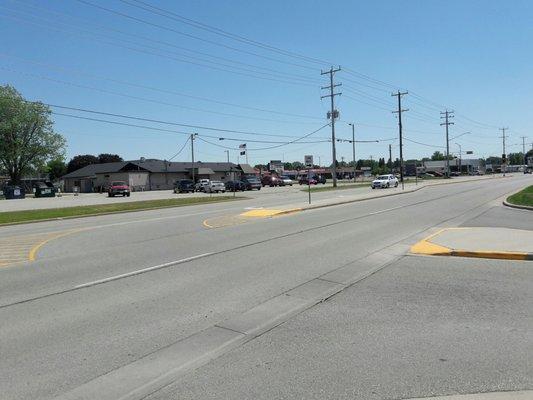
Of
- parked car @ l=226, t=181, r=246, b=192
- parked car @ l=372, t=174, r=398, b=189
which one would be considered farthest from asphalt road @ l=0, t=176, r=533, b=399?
parked car @ l=226, t=181, r=246, b=192

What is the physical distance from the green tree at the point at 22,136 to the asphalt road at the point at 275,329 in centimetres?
8392

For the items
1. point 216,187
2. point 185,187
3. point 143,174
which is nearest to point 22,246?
point 216,187

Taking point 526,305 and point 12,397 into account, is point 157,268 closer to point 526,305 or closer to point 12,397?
point 12,397

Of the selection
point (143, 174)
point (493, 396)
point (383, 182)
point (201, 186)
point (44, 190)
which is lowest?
point (493, 396)

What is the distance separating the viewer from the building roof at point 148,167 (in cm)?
8507

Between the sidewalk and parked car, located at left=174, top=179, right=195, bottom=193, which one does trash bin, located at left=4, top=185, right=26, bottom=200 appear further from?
the sidewalk

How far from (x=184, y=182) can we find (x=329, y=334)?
6331cm

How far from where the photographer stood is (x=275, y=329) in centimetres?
583

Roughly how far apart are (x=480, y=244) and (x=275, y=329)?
7551 millimetres

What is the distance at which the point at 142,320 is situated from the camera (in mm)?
6191

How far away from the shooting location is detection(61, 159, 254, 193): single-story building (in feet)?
276

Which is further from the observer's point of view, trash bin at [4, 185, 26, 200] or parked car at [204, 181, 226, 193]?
trash bin at [4, 185, 26, 200]

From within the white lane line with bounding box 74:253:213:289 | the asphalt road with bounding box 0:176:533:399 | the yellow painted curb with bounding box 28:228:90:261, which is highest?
the yellow painted curb with bounding box 28:228:90:261

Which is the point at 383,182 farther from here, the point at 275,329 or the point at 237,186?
the point at 275,329
